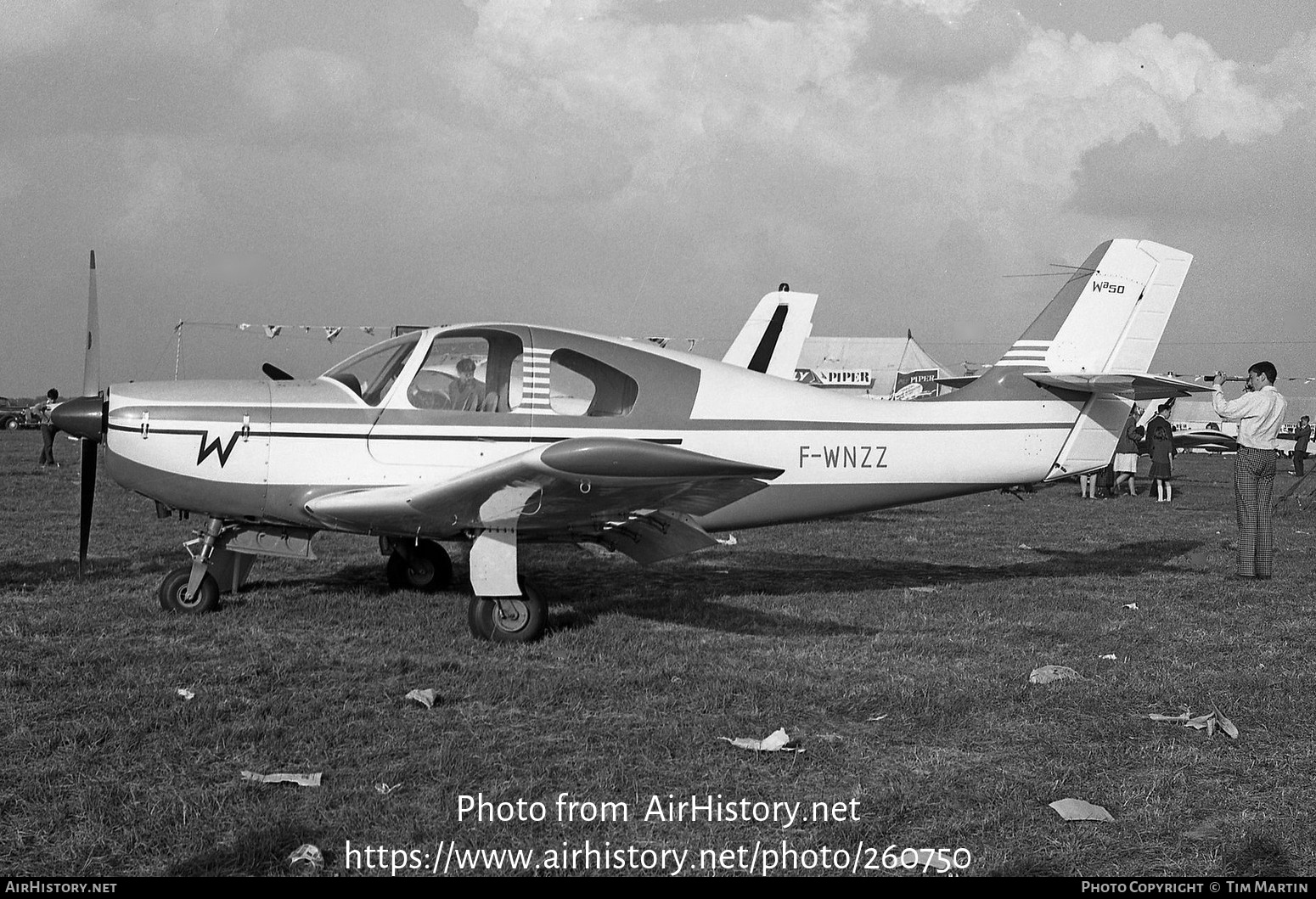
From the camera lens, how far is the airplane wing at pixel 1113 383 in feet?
26.1

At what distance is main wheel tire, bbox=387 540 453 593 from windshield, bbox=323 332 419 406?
5.77 feet

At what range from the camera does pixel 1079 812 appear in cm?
373

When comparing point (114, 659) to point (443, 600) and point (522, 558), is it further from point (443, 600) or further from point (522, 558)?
point (522, 558)

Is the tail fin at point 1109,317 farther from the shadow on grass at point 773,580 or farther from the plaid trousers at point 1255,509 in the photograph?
the shadow on grass at point 773,580

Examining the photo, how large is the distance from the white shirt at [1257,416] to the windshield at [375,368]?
711 cm

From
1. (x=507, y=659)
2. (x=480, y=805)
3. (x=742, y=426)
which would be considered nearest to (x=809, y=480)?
(x=742, y=426)

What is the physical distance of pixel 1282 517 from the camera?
16.0 meters

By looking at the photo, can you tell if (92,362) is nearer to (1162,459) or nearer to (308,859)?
(308,859)

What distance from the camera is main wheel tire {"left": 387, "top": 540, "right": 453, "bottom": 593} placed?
831 centimetres

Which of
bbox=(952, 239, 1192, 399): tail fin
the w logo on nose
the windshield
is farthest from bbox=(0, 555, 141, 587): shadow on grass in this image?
bbox=(952, 239, 1192, 399): tail fin

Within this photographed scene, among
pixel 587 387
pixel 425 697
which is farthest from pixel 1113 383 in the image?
pixel 425 697

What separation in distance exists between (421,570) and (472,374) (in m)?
2.12

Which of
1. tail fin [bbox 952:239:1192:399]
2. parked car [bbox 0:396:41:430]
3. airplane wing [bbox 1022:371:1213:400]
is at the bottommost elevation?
parked car [bbox 0:396:41:430]

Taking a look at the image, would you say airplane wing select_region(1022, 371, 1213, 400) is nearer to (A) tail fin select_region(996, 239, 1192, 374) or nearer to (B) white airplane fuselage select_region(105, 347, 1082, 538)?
(A) tail fin select_region(996, 239, 1192, 374)
